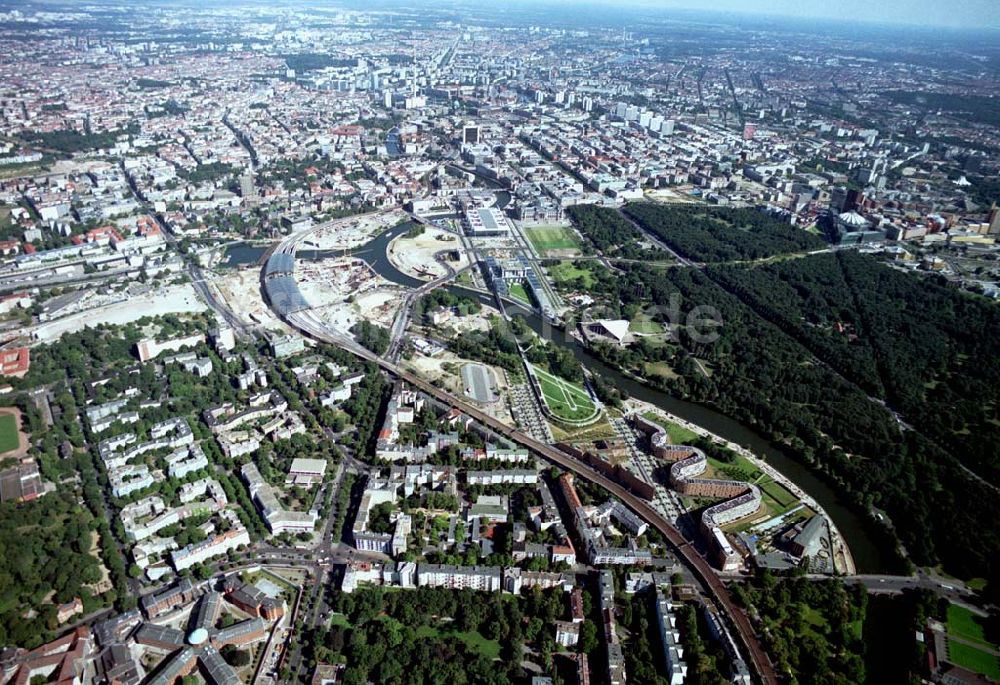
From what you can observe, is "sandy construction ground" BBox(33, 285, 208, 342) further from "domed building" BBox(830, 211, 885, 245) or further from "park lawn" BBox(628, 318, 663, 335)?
"domed building" BBox(830, 211, 885, 245)

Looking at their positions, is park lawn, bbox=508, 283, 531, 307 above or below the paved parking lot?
below

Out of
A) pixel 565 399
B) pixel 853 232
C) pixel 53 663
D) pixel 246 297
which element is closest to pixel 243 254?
pixel 246 297

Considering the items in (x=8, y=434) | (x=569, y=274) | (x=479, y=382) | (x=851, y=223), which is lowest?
(x=8, y=434)

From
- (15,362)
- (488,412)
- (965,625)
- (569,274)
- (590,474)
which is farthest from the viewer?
(569,274)

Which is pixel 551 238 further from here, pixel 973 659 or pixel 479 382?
pixel 973 659

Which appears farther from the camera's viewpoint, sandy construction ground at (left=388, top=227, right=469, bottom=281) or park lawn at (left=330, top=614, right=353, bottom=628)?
sandy construction ground at (left=388, top=227, right=469, bottom=281)

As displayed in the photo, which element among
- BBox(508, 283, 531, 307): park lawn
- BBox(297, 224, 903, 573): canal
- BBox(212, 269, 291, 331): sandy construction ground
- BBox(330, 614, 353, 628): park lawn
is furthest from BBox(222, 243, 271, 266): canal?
BBox(330, 614, 353, 628): park lawn
